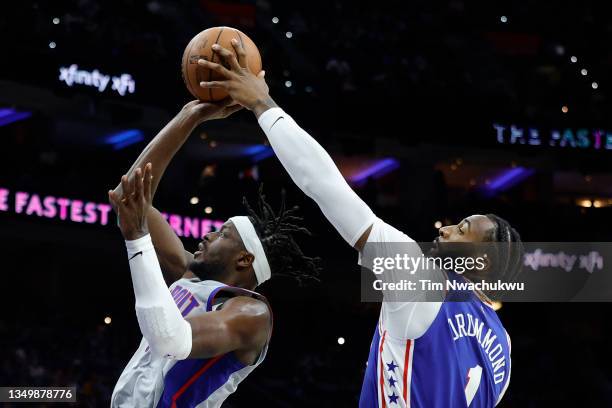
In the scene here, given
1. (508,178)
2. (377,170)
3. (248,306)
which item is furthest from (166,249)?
(508,178)

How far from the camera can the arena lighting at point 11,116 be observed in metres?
14.4

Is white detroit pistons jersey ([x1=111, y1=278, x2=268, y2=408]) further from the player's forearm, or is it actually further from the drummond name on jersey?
the drummond name on jersey

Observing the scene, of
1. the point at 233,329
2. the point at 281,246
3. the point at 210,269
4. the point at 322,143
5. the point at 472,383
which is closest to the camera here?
the point at 472,383

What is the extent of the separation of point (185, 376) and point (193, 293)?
37 cm

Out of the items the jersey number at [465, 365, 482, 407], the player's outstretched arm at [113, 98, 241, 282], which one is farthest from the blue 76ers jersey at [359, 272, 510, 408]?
the player's outstretched arm at [113, 98, 241, 282]

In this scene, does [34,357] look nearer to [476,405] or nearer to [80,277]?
[80,277]

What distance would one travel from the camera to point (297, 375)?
12.7 meters

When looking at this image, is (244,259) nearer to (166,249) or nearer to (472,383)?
(166,249)

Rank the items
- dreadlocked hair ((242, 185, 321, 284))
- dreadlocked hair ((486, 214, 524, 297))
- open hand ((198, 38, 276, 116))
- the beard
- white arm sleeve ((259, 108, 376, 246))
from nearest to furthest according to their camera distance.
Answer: white arm sleeve ((259, 108, 376, 246))
open hand ((198, 38, 276, 116))
dreadlocked hair ((486, 214, 524, 297))
the beard
dreadlocked hair ((242, 185, 321, 284))

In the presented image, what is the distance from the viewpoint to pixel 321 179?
9.41 feet

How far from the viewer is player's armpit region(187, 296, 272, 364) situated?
3.30 metres

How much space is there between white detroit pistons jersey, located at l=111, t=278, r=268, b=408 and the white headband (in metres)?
0.29

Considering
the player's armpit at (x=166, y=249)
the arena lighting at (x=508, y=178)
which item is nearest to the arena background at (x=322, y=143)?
the arena lighting at (x=508, y=178)

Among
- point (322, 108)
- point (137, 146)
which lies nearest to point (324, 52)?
point (322, 108)
